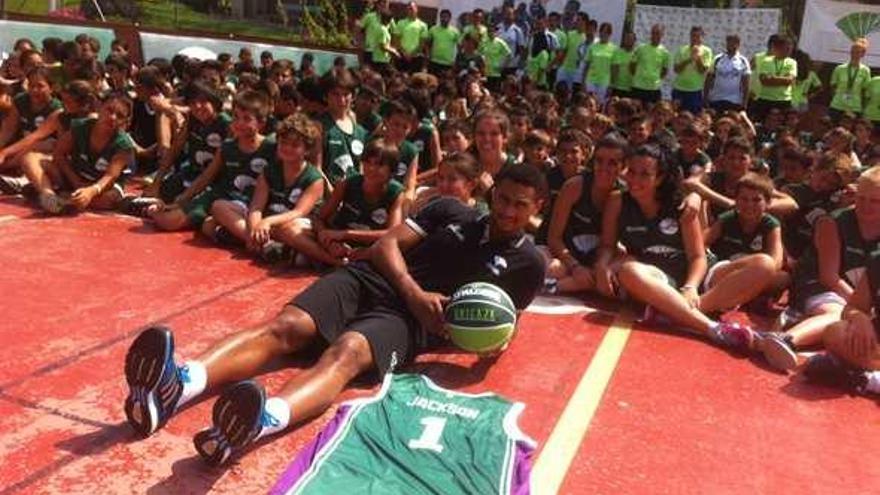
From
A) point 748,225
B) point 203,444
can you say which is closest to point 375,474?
point 203,444

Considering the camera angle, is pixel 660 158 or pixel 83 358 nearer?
pixel 83 358

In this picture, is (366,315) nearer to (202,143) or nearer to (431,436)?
(431,436)

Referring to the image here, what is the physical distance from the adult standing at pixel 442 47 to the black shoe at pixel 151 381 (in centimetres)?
1271

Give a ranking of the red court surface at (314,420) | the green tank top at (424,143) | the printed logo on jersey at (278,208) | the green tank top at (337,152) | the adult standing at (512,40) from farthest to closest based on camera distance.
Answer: the adult standing at (512,40) < the green tank top at (424,143) < the green tank top at (337,152) < the printed logo on jersey at (278,208) < the red court surface at (314,420)

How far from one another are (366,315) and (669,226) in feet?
8.37

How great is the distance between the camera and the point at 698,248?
6043mm

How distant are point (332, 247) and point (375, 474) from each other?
320 centimetres

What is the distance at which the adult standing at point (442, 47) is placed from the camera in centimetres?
1598

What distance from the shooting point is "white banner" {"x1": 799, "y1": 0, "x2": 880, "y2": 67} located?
1595cm

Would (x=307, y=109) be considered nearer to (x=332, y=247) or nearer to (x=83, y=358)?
(x=332, y=247)

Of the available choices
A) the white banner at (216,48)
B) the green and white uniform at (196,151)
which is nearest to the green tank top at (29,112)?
the green and white uniform at (196,151)

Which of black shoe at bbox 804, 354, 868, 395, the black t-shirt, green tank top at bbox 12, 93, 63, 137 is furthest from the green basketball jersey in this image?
green tank top at bbox 12, 93, 63, 137

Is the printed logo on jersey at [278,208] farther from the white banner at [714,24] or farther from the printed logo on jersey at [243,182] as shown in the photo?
the white banner at [714,24]

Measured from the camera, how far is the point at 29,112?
864 cm
